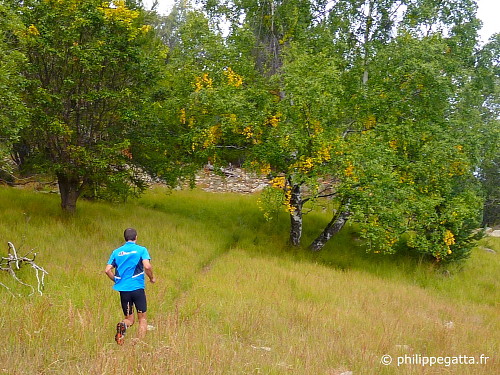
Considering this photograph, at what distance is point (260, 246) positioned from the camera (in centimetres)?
1572

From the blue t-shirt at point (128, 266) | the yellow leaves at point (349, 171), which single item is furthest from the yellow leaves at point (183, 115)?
the blue t-shirt at point (128, 266)

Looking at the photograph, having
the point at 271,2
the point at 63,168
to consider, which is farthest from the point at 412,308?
the point at 271,2

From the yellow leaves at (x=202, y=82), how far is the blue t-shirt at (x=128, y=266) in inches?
372

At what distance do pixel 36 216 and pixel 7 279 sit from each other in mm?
5361

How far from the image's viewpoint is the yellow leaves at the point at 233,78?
578 inches

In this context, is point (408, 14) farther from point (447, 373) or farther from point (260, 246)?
point (447, 373)

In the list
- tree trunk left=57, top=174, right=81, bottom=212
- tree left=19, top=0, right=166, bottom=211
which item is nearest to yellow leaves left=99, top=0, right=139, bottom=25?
tree left=19, top=0, right=166, bottom=211

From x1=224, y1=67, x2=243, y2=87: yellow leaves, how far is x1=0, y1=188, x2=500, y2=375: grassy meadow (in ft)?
18.6

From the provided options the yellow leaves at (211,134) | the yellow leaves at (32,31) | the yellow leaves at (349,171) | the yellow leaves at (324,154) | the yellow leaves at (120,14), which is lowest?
the yellow leaves at (349,171)

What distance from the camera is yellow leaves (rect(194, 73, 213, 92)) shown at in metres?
14.6

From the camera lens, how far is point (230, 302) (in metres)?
8.67

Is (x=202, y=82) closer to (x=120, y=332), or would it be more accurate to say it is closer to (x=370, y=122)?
(x=370, y=122)

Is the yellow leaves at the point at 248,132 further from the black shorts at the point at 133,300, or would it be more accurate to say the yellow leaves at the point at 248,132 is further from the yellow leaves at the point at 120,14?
the black shorts at the point at 133,300

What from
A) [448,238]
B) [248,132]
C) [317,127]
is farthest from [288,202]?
[448,238]
